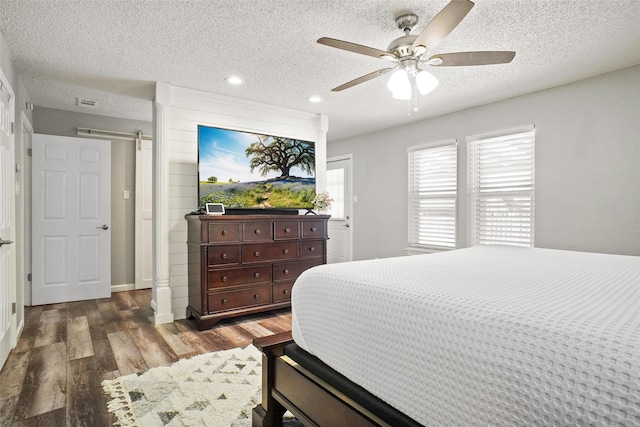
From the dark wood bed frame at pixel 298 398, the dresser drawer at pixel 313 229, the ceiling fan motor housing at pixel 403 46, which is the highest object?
the ceiling fan motor housing at pixel 403 46

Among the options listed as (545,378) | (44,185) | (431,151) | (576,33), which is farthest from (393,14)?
(44,185)

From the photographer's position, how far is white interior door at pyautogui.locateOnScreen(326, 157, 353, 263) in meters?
6.05

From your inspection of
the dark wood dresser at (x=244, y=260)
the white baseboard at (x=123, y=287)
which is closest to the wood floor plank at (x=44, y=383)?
the dark wood dresser at (x=244, y=260)

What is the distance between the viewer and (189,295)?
357 cm

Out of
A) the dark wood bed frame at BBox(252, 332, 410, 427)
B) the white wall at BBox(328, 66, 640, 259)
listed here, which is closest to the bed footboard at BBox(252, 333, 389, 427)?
the dark wood bed frame at BBox(252, 332, 410, 427)

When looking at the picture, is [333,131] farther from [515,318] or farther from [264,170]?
[515,318]

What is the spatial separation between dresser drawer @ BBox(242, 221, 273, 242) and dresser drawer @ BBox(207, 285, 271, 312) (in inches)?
19.7

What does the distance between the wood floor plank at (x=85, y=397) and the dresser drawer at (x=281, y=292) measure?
1.68 m

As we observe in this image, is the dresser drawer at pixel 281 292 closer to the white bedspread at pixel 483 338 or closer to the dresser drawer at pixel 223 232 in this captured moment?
the dresser drawer at pixel 223 232

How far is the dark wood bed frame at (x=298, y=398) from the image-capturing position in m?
1.16

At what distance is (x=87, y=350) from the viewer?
2.72 m

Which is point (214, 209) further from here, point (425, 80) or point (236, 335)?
point (425, 80)

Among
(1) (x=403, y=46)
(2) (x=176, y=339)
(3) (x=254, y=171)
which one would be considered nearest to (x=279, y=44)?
(1) (x=403, y=46)

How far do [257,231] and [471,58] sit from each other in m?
2.39
